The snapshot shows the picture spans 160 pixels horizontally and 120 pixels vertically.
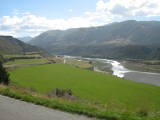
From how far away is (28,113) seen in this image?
8.13 metres

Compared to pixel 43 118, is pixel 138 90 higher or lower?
lower

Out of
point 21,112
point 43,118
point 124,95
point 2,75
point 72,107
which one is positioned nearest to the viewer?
point 43,118

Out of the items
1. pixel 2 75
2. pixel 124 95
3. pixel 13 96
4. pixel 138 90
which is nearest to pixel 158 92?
pixel 138 90

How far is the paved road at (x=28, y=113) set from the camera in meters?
7.63

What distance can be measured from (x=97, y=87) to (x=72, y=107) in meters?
41.5

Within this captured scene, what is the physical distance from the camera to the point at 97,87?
4997 centimetres

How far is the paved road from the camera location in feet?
25.0

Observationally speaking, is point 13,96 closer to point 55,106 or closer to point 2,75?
point 55,106

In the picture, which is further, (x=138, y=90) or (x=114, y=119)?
(x=138, y=90)

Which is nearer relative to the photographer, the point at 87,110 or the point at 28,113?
the point at 28,113

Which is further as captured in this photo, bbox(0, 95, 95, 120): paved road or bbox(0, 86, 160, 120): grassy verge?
bbox(0, 86, 160, 120): grassy verge

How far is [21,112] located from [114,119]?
11.4 ft

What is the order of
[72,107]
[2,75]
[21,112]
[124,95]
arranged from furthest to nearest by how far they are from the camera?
[124,95], [2,75], [72,107], [21,112]

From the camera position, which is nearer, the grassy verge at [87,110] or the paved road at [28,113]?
the paved road at [28,113]
